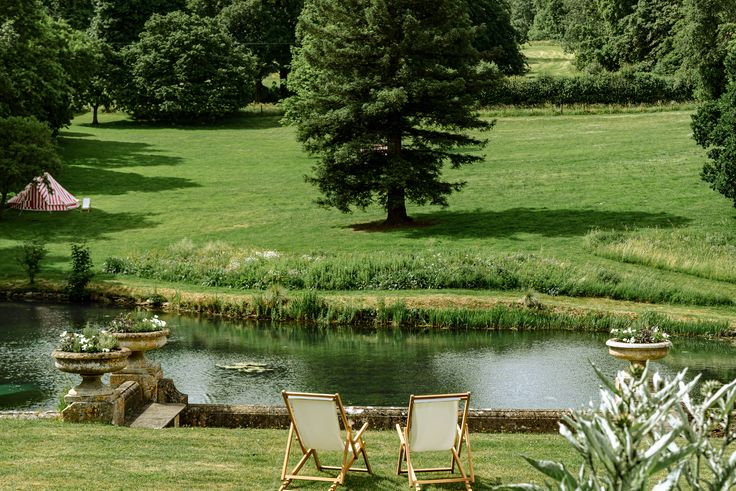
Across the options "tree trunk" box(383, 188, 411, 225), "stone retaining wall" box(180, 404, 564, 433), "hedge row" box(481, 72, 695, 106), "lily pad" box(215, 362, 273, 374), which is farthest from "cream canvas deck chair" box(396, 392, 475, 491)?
"hedge row" box(481, 72, 695, 106)

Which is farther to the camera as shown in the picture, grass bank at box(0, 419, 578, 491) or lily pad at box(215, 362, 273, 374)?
lily pad at box(215, 362, 273, 374)

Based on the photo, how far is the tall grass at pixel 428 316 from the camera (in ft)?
94.5

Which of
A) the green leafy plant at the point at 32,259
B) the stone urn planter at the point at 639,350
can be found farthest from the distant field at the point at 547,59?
the stone urn planter at the point at 639,350

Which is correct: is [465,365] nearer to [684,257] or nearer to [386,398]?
[386,398]

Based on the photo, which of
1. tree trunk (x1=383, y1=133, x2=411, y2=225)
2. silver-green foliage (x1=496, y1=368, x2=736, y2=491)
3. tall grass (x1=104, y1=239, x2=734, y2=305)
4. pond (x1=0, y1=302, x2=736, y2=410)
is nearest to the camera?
silver-green foliage (x1=496, y1=368, x2=736, y2=491)

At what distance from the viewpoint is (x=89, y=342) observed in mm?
13148

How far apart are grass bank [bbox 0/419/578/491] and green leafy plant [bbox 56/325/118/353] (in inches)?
37.3

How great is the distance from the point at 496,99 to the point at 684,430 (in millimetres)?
66418

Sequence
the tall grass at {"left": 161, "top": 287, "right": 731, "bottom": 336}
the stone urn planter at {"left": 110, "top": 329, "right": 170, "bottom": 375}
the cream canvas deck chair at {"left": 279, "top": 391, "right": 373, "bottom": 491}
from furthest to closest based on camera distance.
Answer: the tall grass at {"left": 161, "top": 287, "right": 731, "bottom": 336}
the stone urn planter at {"left": 110, "top": 329, "right": 170, "bottom": 375}
the cream canvas deck chair at {"left": 279, "top": 391, "right": 373, "bottom": 491}

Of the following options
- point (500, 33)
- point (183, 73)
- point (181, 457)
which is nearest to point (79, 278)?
point (181, 457)

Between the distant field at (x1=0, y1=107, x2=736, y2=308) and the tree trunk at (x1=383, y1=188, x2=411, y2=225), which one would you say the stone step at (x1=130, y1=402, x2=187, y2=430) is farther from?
the tree trunk at (x1=383, y1=188, x2=411, y2=225)

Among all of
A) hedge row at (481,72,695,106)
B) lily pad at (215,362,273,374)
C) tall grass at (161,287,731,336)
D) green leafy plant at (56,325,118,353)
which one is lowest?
tall grass at (161,287,731,336)

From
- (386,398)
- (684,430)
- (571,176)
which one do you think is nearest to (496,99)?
(571,176)

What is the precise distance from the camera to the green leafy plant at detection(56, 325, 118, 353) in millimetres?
13109
